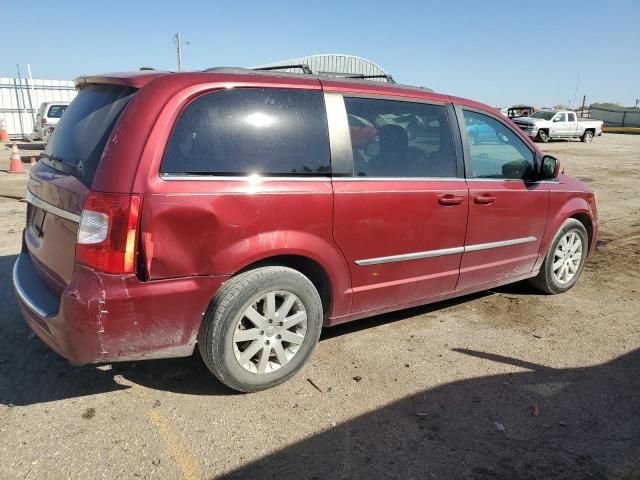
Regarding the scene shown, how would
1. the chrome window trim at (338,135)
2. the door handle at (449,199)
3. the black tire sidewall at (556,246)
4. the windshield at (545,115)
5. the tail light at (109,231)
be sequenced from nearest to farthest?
the tail light at (109,231), the chrome window trim at (338,135), the door handle at (449,199), the black tire sidewall at (556,246), the windshield at (545,115)

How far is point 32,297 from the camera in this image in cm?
294

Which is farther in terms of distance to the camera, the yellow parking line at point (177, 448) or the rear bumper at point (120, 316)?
the rear bumper at point (120, 316)

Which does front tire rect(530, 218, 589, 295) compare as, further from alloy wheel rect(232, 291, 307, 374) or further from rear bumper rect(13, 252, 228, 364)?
rear bumper rect(13, 252, 228, 364)

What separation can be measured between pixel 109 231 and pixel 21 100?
24.8 m

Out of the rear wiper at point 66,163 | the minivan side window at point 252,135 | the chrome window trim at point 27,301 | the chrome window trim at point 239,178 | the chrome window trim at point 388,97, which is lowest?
the chrome window trim at point 27,301

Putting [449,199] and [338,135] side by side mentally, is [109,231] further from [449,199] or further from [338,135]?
[449,199]

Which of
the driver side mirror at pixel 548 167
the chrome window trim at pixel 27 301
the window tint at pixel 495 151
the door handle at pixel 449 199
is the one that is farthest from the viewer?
the driver side mirror at pixel 548 167

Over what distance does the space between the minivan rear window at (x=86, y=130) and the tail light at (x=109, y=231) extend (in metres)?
0.19

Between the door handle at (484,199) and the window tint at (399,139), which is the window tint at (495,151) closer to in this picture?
the door handle at (484,199)

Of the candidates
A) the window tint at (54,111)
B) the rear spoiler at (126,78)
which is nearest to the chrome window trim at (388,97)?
the rear spoiler at (126,78)

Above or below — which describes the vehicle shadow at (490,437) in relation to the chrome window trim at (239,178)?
below

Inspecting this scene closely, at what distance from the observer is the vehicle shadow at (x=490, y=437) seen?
2.49m

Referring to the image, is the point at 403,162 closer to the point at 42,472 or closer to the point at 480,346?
the point at 480,346

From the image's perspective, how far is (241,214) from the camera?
2828 mm
